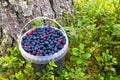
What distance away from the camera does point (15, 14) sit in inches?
121

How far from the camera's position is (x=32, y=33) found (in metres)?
2.88

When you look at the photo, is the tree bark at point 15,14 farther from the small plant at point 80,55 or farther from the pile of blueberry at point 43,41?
the small plant at point 80,55

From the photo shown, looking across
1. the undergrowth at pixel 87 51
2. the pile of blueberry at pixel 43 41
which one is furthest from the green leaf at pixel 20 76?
the pile of blueberry at pixel 43 41

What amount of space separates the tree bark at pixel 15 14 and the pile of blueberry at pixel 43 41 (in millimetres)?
270

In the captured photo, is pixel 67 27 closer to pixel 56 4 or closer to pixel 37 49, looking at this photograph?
pixel 56 4

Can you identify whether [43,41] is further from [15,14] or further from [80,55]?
[15,14]

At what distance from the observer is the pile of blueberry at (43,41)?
8.85 feet

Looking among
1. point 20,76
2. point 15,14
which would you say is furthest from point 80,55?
point 15,14

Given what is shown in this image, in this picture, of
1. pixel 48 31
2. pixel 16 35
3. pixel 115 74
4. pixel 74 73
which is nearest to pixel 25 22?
pixel 16 35

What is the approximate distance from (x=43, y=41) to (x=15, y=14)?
19.7 inches

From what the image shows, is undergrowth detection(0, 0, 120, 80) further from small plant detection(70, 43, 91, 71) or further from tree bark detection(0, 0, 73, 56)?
tree bark detection(0, 0, 73, 56)

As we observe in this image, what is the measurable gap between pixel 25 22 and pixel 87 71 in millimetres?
796

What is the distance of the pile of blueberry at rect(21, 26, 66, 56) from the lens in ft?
8.85

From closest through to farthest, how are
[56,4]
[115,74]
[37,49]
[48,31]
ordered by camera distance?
1. [37,49]
2. [48,31]
3. [115,74]
4. [56,4]
